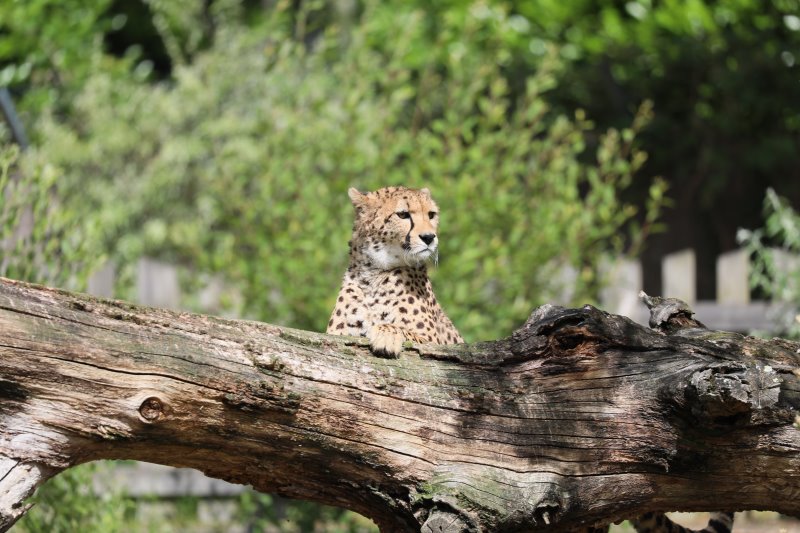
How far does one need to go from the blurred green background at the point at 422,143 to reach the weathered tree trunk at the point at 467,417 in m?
Answer: 2.35

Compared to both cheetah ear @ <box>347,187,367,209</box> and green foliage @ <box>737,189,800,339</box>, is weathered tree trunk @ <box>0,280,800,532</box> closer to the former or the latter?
cheetah ear @ <box>347,187,367,209</box>

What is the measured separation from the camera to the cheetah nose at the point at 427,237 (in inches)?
183

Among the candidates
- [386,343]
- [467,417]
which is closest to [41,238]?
[386,343]

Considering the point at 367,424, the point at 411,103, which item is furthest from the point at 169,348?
the point at 411,103

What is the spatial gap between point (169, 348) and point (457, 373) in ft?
2.93

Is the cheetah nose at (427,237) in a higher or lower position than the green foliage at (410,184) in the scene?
lower

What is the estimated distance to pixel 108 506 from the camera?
18.7 ft

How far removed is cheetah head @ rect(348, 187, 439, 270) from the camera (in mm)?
4668

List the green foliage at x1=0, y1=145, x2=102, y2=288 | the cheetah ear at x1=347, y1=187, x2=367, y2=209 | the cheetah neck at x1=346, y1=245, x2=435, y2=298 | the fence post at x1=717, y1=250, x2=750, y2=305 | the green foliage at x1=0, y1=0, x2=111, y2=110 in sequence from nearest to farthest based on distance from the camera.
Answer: the cheetah neck at x1=346, y1=245, x2=435, y2=298
the cheetah ear at x1=347, y1=187, x2=367, y2=209
the green foliage at x1=0, y1=145, x2=102, y2=288
the fence post at x1=717, y1=250, x2=750, y2=305
the green foliage at x1=0, y1=0, x2=111, y2=110

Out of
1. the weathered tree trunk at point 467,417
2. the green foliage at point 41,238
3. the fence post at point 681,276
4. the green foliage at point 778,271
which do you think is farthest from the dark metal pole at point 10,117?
the fence post at point 681,276

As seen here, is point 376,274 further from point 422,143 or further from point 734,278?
point 734,278

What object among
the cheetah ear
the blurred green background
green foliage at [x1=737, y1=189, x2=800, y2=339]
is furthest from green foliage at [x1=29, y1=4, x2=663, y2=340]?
the cheetah ear

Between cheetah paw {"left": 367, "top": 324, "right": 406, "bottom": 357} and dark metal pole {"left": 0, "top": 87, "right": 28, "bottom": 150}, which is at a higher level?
dark metal pole {"left": 0, "top": 87, "right": 28, "bottom": 150}

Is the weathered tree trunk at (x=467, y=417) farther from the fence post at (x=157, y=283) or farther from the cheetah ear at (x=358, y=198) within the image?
the fence post at (x=157, y=283)
